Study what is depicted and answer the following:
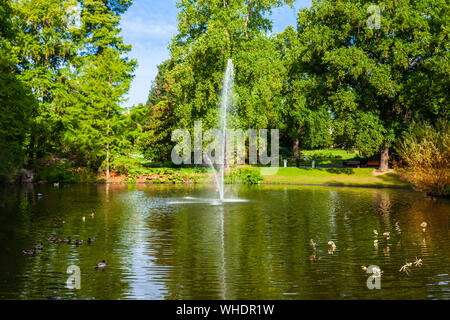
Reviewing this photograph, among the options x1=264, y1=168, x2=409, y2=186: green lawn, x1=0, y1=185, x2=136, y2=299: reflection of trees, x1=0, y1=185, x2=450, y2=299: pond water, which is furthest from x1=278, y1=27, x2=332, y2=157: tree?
x1=0, y1=185, x2=136, y2=299: reflection of trees

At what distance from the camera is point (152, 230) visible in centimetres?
1730

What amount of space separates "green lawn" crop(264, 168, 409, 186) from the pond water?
52.8 ft

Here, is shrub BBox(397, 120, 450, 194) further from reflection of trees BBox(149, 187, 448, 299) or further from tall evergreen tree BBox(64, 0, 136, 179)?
tall evergreen tree BBox(64, 0, 136, 179)

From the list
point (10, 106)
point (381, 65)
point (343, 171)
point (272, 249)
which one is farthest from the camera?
point (343, 171)

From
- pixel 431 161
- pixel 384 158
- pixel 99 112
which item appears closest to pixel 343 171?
pixel 384 158

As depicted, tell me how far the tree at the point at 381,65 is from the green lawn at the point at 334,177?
2.46m

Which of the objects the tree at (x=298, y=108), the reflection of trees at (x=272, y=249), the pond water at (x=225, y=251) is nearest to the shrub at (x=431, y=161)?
the pond water at (x=225, y=251)

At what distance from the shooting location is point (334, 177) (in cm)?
4441

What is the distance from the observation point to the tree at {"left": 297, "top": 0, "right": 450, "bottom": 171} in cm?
4134

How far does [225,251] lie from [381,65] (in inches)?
1363

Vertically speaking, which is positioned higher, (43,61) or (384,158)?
(43,61)

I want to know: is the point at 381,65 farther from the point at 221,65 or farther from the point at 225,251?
the point at 225,251

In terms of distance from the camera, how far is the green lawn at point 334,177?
135ft

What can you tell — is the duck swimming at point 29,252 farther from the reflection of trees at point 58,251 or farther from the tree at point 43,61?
the tree at point 43,61
